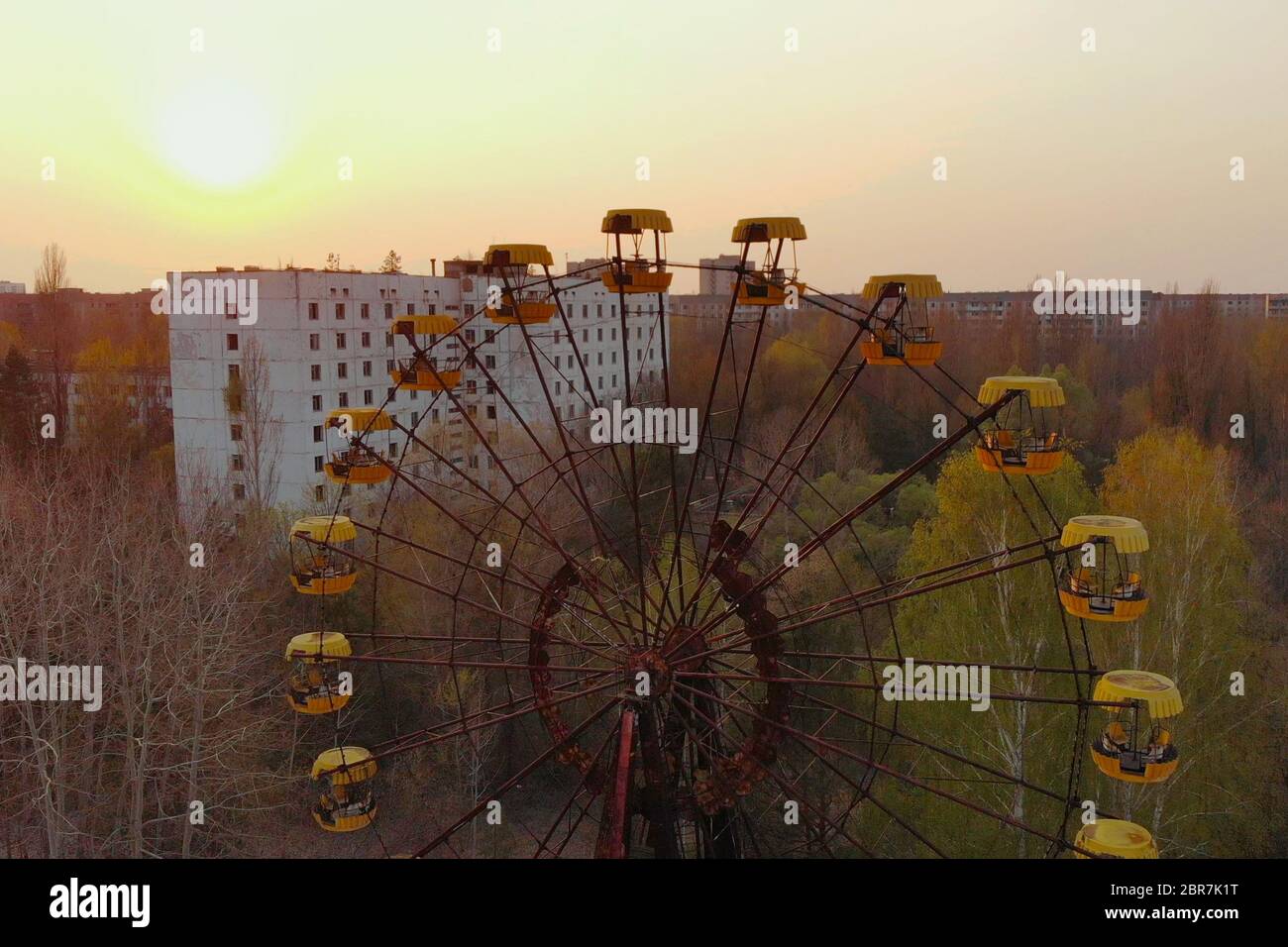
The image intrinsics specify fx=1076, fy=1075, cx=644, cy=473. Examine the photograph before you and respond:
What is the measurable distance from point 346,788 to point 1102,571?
10.1 metres

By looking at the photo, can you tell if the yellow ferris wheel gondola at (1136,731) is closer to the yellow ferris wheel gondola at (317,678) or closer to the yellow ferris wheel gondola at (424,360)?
the yellow ferris wheel gondola at (424,360)

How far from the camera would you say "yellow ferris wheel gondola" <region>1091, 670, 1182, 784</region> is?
11500 mm

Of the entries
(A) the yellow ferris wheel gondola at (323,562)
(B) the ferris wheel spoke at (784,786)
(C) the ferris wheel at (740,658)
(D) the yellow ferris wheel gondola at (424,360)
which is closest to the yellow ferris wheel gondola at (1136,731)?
(C) the ferris wheel at (740,658)

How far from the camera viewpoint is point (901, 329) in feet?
43.9

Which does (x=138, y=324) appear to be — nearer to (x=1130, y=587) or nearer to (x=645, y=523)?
(x=645, y=523)

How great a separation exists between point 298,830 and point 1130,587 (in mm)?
19163

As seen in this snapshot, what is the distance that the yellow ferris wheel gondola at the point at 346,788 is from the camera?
1405cm

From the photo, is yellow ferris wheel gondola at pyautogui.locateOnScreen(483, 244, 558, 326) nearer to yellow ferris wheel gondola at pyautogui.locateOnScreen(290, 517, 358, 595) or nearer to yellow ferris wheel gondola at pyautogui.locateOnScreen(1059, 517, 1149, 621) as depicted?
yellow ferris wheel gondola at pyautogui.locateOnScreen(290, 517, 358, 595)

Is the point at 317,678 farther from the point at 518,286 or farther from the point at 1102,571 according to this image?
the point at 1102,571

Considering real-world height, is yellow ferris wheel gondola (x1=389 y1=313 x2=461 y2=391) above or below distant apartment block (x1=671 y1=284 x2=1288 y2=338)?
below

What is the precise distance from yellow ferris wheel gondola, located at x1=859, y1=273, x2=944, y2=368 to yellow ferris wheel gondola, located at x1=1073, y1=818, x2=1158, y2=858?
5.61 metres

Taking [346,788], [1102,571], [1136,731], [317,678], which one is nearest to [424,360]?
[317,678]

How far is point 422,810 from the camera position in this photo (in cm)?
2480

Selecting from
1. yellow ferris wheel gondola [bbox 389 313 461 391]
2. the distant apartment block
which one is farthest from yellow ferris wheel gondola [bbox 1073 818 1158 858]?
the distant apartment block
